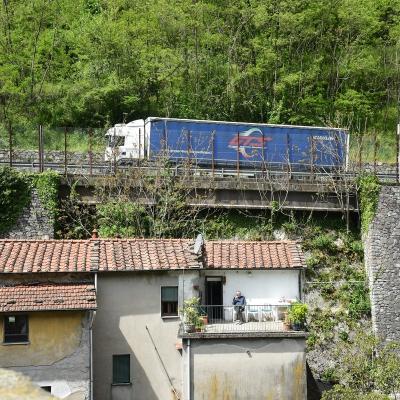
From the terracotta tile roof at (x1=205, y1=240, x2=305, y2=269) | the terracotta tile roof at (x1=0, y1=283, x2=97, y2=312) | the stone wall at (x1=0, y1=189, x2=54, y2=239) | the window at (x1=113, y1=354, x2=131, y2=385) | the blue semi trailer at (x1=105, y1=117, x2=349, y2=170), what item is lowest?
the window at (x1=113, y1=354, x2=131, y2=385)

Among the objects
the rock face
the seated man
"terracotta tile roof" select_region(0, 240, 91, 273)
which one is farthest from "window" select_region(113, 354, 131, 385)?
the rock face

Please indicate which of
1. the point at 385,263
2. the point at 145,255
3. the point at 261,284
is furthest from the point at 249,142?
the point at 145,255

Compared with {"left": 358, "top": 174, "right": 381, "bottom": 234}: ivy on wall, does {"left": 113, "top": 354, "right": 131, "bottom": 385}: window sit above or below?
below

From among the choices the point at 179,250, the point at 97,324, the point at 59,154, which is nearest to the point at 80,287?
the point at 97,324

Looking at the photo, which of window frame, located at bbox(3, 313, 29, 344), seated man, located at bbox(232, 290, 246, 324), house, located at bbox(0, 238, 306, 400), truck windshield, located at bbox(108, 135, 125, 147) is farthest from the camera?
truck windshield, located at bbox(108, 135, 125, 147)

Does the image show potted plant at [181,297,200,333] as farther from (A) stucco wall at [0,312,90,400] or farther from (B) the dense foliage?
(B) the dense foliage

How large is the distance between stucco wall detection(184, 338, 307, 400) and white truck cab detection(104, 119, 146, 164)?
1507cm

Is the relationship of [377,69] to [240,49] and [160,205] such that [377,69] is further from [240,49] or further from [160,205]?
[160,205]

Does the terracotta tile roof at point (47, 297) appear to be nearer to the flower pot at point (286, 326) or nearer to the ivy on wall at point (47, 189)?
the flower pot at point (286, 326)

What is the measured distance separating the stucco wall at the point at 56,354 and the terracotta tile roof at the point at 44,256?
1784 millimetres

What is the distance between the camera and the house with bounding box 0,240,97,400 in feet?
75.9

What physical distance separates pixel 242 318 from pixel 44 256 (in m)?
6.59

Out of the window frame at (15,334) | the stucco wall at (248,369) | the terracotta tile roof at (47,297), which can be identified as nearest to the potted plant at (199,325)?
the stucco wall at (248,369)

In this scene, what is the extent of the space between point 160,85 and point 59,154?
36.3 ft
